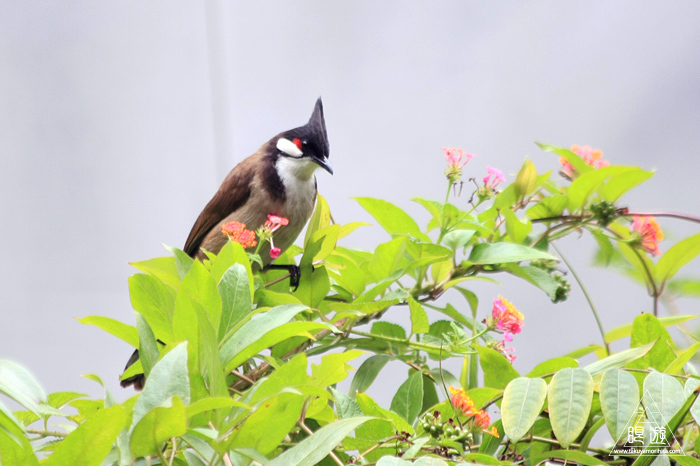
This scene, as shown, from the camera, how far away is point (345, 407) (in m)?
0.40

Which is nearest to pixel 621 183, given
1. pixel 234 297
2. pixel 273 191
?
pixel 234 297

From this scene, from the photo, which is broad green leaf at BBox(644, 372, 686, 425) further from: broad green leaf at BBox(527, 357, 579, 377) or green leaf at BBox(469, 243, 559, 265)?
green leaf at BBox(469, 243, 559, 265)

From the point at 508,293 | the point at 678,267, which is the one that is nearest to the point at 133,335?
the point at 678,267

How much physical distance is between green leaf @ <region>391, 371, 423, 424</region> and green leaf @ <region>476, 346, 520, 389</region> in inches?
2.1

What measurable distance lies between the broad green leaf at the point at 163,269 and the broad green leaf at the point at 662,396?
0.37 m

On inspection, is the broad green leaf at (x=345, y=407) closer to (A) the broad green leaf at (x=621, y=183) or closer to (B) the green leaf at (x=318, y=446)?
(B) the green leaf at (x=318, y=446)

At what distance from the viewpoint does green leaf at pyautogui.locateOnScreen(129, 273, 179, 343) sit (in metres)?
0.39

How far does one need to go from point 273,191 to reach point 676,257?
644 mm

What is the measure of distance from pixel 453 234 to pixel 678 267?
0.29 meters

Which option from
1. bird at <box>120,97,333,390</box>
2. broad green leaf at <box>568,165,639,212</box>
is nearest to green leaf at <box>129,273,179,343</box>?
broad green leaf at <box>568,165,639,212</box>

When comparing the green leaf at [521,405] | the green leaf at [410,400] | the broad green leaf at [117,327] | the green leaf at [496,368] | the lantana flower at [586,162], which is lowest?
the green leaf at [410,400]

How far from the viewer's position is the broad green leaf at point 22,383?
0.34 metres

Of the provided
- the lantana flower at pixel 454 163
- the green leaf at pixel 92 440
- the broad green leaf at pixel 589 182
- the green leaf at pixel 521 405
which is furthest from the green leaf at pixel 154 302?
the broad green leaf at pixel 589 182

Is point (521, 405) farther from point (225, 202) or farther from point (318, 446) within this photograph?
point (225, 202)
